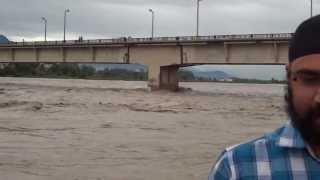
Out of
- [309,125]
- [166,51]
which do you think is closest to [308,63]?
[309,125]

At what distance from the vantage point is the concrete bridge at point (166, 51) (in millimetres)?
57219

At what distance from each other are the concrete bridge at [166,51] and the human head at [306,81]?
5110 centimetres

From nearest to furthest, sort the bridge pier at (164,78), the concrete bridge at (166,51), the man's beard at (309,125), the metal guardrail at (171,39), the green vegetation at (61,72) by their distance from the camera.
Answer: the man's beard at (309,125) → the metal guardrail at (171,39) → the concrete bridge at (166,51) → the bridge pier at (164,78) → the green vegetation at (61,72)

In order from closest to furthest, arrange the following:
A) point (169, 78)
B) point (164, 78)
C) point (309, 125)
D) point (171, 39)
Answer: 1. point (309, 125)
2. point (171, 39)
3. point (164, 78)
4. point (169, 78)

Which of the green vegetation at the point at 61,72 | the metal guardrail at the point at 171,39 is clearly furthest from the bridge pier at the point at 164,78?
the green vegetation at the point at 61,72

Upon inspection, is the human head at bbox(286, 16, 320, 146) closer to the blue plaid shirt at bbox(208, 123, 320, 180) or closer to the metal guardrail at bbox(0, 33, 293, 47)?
the blue plaid shirt at bbox(208, 123, 320, 180)

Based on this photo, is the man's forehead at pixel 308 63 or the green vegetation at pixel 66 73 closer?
the man's forehead at pixel 308 63

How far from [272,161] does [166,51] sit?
64.7 metres

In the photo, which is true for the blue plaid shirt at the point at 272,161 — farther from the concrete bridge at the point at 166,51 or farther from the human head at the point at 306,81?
the concrete bridge at the point at 166,51

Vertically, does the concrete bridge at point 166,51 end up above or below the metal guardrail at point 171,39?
below

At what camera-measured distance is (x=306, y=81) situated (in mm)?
2055

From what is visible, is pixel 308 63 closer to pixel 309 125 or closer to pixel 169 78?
pixel 309 125

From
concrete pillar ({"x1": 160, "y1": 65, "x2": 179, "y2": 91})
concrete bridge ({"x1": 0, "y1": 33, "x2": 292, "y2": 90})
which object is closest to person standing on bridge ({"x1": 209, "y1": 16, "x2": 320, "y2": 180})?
concrete bridge ({"x1": 0, "y1": 33, "x2": 292, "y2": 90})

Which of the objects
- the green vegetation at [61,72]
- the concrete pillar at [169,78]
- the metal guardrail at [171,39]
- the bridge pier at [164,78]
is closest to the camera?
the metal guardrail at [171,39]
